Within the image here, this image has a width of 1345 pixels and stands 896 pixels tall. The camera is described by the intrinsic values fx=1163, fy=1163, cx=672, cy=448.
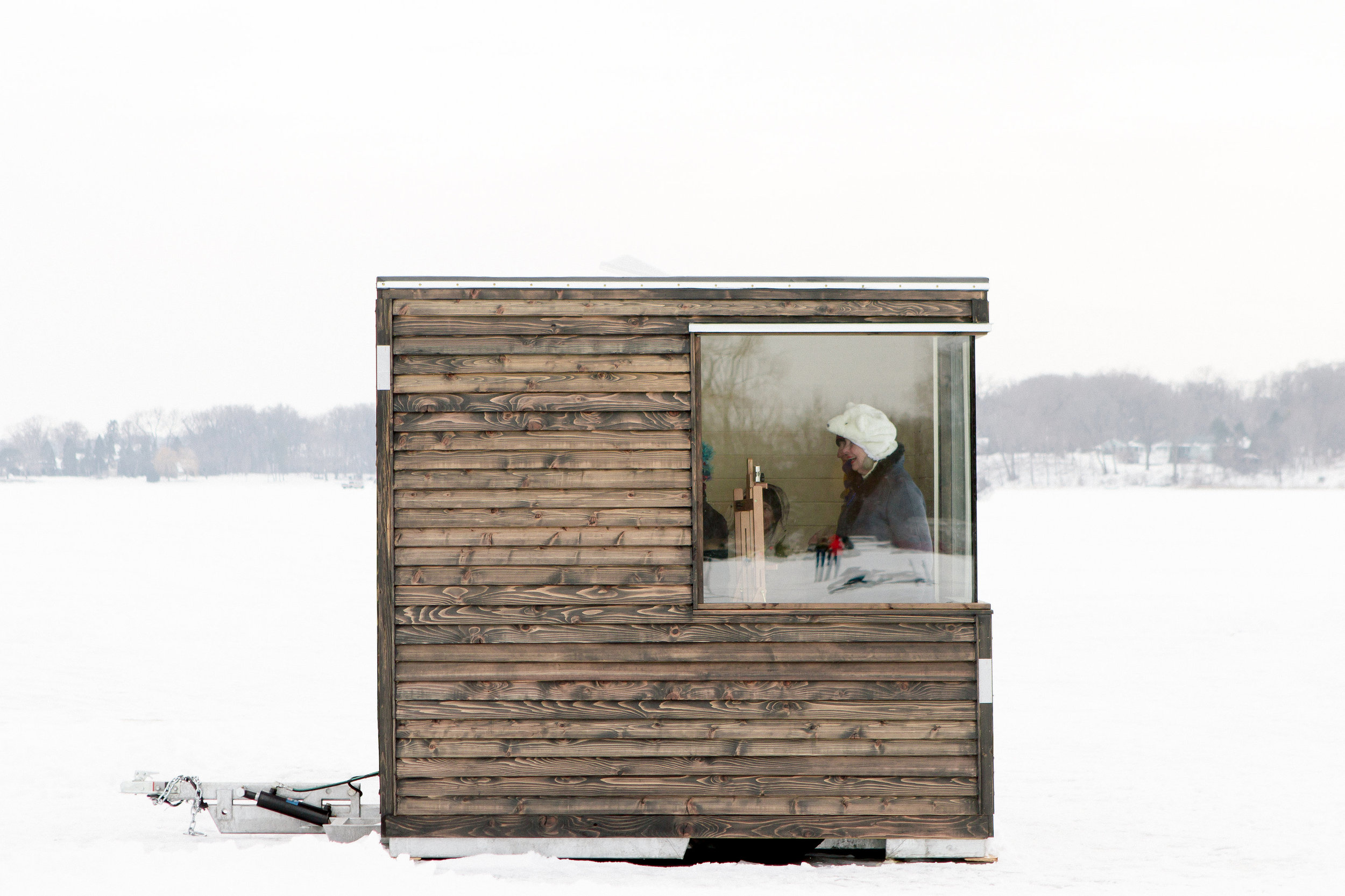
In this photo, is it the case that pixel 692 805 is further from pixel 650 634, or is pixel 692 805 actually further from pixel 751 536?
pixel 751 536

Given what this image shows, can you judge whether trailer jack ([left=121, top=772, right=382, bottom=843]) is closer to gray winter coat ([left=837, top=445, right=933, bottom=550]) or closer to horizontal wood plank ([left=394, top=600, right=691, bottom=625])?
horizontal wood plank ([left=394, top=600, right=691, bottom=625])

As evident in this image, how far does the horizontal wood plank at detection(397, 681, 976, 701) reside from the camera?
17.7 feet

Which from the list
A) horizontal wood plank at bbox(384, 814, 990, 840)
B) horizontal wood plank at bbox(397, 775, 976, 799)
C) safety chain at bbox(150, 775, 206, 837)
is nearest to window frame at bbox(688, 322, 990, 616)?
horizontal wood plank at bbox(397, 775, 976, 799)

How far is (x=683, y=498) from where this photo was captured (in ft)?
17.9

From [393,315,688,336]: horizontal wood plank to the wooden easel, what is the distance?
0.86 metres

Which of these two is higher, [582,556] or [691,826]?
[582,556]

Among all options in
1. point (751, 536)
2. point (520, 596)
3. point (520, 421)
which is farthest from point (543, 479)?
point (751, 536)

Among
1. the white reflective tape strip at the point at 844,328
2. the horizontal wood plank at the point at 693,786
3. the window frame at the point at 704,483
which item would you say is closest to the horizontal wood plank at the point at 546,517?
the window frame at the point at 704,483

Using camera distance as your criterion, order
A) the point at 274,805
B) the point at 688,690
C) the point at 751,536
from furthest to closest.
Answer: the point at 274,805
the point at 751,536
the point at 688,690

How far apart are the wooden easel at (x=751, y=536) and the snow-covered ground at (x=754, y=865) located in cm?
134

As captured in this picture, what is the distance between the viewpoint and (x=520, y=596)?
214 inches

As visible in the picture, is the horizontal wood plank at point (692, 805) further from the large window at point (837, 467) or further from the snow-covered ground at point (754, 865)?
the large window at point (837, 467)

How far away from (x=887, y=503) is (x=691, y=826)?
5.83 ft

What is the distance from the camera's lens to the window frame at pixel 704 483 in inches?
213
